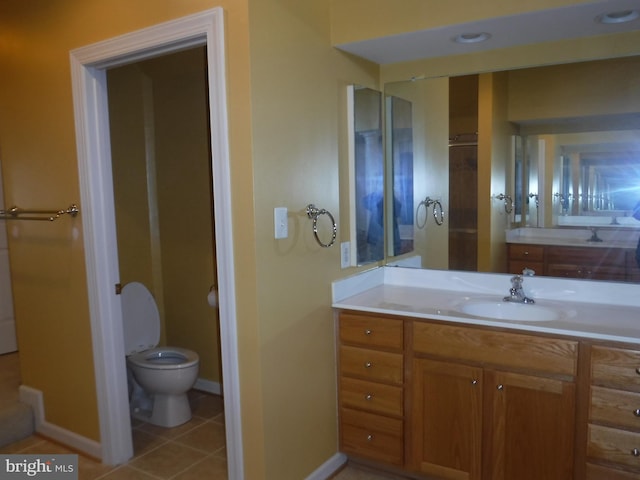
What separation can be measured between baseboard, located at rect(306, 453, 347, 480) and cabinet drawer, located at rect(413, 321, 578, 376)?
0.69 m

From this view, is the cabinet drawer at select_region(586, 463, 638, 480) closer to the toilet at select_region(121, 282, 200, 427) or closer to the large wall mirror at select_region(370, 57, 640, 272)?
the large wall mirror at select_region(370, 57, 640, 272)

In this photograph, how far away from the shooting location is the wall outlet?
2.41 metres

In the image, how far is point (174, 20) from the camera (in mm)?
1940

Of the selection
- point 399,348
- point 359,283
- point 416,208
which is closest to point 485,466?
point 399,348

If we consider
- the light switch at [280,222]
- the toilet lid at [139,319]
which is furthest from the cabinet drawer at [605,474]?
the toilet lid at [139,319]

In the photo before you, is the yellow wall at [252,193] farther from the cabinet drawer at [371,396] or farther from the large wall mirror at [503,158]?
the large wall mirror at [503,158]

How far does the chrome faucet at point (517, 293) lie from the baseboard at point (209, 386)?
6.19 ft

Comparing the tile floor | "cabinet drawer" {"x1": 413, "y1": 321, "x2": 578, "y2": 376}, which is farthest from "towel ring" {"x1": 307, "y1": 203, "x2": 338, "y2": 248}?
the tile floor

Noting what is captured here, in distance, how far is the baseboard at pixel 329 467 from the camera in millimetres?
2253

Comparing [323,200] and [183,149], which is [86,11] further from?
[323,200]

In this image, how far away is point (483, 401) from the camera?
2.03 meters

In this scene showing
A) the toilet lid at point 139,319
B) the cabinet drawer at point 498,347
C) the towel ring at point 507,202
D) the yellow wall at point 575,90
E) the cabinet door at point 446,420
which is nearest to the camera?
the cabinet drawer at point 498,347

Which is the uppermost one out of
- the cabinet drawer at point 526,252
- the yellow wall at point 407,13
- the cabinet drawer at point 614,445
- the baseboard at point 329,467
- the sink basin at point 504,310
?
the yellow wall at point 407,13

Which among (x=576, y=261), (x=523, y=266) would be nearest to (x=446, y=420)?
(x=523, y=266)
